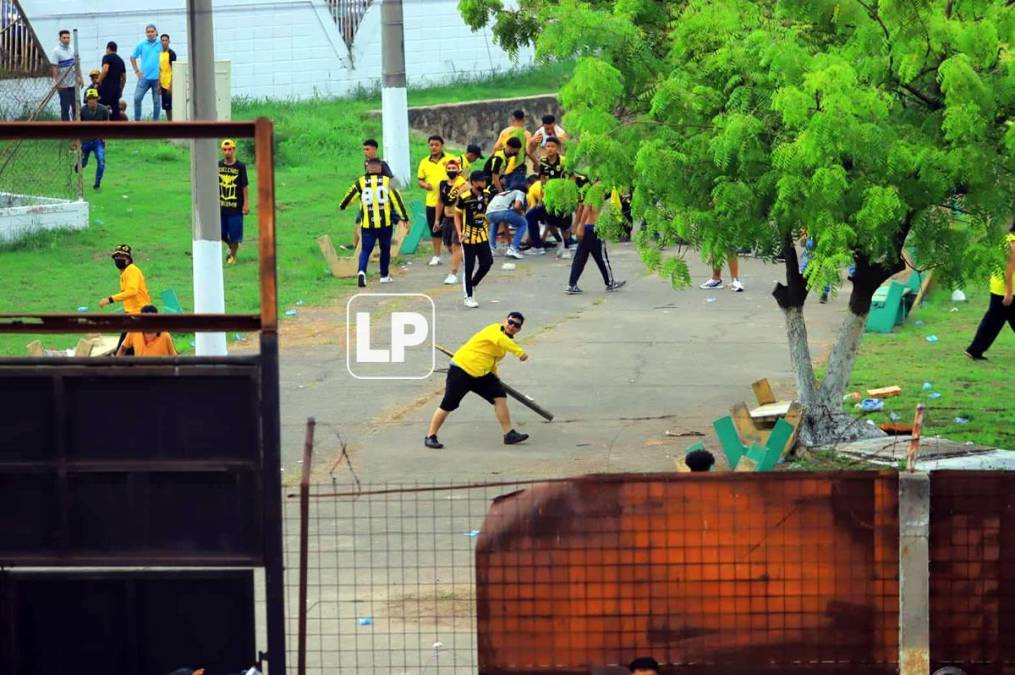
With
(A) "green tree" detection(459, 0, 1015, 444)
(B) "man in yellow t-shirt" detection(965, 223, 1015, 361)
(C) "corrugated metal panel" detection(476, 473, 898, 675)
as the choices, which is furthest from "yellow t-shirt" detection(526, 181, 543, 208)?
(C) "corrugated metal panel" detection(476, 473, 898, 675)

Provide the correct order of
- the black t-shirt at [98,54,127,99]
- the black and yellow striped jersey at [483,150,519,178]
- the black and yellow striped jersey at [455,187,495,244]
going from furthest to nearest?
the black t-shirt at [98,54,127,99]
the black and yellow striped jersey at [483,150,519,178]
the black and yellow striped jersey at [455,187,495,244]

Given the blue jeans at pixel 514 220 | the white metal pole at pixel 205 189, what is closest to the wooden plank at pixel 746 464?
the white metal pole at pixel 205 189

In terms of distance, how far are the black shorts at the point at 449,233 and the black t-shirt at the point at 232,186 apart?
273cm

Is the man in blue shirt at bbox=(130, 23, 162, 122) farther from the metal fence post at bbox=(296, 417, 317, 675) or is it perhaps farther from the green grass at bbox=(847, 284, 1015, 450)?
the metal fence post at bbox=(296, 417, 317, 675)

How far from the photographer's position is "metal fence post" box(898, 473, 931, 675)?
304 inches

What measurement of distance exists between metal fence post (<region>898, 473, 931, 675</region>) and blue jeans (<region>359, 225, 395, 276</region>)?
14162 mm

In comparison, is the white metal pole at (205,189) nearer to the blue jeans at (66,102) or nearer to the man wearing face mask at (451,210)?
the man wearing face mask at (451,210)

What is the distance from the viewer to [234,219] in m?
22.2

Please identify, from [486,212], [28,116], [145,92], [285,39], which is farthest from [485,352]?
[285,39]

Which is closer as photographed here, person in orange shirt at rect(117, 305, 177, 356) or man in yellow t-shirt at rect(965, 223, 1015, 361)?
person in orange shirt at rect(117, 305, 177, 356)

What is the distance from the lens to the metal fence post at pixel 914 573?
771 cm

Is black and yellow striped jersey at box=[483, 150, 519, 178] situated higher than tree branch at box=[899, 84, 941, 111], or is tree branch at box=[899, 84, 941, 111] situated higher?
tree branch at box=[899, 84, 941, 111]

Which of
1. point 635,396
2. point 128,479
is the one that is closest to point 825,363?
point 635,396

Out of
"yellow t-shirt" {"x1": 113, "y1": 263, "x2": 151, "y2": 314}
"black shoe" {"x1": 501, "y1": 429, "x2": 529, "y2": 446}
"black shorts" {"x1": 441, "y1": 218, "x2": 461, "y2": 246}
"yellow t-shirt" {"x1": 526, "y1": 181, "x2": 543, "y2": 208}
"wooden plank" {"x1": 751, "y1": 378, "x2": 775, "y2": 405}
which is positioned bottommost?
"black shoe" {"x1": 501, "y1": 429, "x2": 529, "y2": 446}
